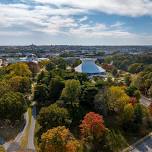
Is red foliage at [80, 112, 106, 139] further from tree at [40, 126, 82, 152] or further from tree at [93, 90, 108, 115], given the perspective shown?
tree at [93, 90, 108, 115]

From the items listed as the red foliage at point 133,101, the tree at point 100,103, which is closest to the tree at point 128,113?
the red foliage at point 133,101

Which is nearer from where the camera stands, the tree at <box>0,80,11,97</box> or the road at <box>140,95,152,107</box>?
the tree at <box>0,80,11,97</box>

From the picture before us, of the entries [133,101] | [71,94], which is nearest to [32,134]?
[71,94]

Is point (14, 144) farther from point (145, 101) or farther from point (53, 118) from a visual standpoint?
point (145, 101)

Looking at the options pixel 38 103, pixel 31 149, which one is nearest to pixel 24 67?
pixel 38 103

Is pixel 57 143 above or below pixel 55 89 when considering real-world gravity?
below

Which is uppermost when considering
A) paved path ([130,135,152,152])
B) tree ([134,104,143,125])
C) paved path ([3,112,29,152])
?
tree ([134,104,143,125])

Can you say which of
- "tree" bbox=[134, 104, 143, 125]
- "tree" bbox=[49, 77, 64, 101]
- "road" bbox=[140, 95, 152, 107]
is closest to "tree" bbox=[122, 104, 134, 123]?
"tree" bbox=[134, 104, 143, 125]

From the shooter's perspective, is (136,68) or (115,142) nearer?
(115,142)
